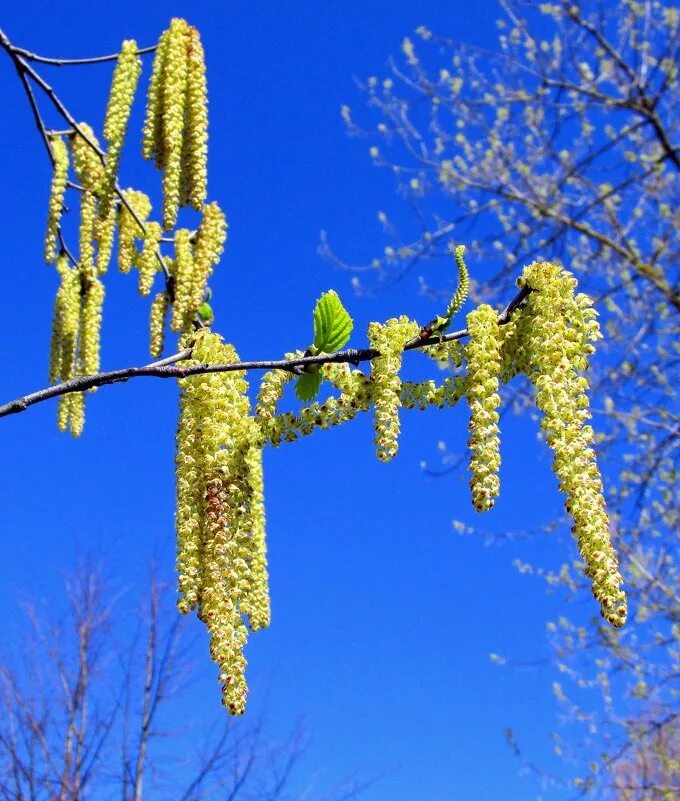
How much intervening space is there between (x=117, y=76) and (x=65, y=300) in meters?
0.73

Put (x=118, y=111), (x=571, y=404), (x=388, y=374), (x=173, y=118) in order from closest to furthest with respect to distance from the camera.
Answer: (x=571, y=404) < (x=388, y=374) < (x=173, y=118) < (x=118, y=111)

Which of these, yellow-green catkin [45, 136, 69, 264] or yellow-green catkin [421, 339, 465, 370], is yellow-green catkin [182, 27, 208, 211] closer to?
yellow-green catkin [45, 136, 69, 264]

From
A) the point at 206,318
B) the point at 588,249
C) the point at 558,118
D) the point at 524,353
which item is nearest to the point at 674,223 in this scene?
the point at 588,249

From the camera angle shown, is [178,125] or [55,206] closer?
[178,125]

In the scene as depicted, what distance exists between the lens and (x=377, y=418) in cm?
108

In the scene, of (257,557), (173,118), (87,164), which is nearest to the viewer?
(257,557)

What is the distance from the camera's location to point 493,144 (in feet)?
20.0

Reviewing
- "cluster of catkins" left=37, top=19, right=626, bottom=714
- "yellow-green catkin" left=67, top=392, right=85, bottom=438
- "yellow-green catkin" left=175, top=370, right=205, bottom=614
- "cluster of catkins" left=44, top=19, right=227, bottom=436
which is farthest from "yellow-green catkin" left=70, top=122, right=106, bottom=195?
"yellow-green catkin" left=175, top=370, right=205, bottom=614

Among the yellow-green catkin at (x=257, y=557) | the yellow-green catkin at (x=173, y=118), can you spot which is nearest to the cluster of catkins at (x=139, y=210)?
the yellow-green catkin at (x=173, y=118)

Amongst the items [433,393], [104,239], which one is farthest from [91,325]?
[433,393]

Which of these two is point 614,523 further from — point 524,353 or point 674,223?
point 524,353

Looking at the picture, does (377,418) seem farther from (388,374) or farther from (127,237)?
(127,237)

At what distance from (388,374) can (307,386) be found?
0.14 meters

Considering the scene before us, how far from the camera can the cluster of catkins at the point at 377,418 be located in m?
0.98
